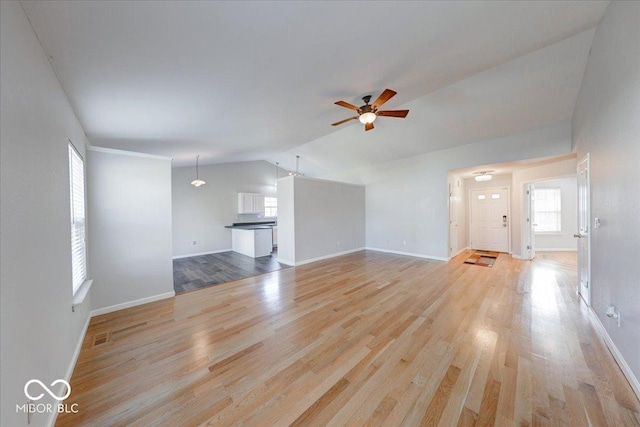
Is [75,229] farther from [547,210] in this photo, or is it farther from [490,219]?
[547,210]

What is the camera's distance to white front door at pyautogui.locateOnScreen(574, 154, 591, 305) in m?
2.97

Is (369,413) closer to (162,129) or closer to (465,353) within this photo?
(465,353)

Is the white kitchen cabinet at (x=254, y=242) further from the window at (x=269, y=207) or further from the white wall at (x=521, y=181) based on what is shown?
the white wall at (x=521, y=181)

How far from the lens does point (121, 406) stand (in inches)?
64.1

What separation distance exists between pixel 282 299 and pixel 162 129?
3.05 m

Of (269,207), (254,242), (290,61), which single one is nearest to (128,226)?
(290,61)

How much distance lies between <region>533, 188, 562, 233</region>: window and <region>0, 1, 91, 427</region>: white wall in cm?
1005

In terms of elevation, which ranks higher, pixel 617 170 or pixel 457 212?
pixel 617 170

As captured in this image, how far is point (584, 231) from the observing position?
10.6ft

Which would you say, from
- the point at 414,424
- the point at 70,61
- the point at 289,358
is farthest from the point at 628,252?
the point at 70,61

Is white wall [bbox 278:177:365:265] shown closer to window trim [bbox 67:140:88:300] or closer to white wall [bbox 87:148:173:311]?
white wall [bbox 87:148:173:311]

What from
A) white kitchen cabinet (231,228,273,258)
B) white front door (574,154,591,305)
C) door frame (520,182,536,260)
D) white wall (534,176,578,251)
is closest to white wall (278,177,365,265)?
white kitchen cabinet (231,228,273,258)

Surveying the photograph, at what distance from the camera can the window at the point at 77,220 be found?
7.45 feet

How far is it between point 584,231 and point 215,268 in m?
6.80
